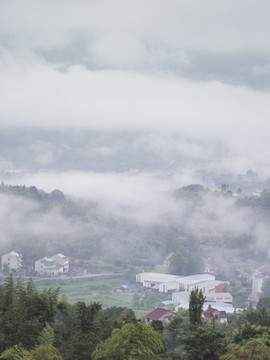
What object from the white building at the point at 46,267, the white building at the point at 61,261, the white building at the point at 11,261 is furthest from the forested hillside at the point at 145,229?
the white building at the point at 46,267

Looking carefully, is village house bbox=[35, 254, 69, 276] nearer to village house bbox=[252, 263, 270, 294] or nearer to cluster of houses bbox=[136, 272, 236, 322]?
cluster of houses bbox=[136, 272, 236, 322]

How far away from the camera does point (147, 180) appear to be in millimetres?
136500

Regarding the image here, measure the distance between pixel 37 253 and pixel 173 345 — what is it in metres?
49.1

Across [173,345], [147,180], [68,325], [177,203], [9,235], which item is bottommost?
[173,345]

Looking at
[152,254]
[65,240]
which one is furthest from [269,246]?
[65,240]

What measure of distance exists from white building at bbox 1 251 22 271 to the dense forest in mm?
43406

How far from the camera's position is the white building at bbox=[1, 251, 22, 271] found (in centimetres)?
5894

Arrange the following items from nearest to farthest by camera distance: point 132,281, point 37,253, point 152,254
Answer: point 132,281, point 37,253, point 152,254

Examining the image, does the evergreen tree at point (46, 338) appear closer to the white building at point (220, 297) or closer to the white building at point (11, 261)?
the white building at point (220, 297)

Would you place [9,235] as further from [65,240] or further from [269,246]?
[269,246]

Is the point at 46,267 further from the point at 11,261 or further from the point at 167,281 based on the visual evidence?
the point at 167,281

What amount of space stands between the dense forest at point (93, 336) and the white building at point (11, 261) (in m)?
43.4

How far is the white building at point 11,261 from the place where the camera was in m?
58.9

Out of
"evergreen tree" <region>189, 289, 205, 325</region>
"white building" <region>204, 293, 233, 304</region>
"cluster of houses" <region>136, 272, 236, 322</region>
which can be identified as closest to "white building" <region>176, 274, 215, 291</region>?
"cluster of houses" <region>136, 272, 236, 322</region>
